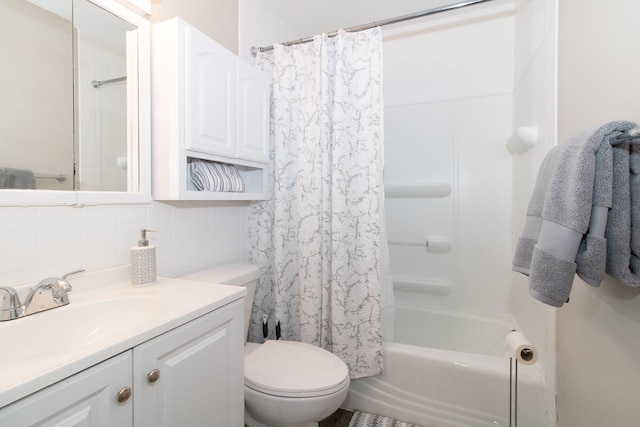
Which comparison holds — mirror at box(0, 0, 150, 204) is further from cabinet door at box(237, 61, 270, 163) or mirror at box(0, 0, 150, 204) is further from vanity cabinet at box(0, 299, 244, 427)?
vanity cabinet at box(0, 299, 244, 427)

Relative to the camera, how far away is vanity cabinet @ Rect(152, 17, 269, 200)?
1.21m

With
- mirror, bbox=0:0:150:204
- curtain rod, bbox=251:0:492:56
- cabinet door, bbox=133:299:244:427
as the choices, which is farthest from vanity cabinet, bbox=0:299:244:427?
curtain rod, bbox=251:0:492:56

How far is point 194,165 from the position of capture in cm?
140

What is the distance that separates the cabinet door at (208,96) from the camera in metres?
1.23

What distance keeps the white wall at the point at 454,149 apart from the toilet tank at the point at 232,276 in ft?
4.04

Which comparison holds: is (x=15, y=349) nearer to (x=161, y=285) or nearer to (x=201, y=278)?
(x=161, y=285)

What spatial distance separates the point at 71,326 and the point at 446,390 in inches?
62.6

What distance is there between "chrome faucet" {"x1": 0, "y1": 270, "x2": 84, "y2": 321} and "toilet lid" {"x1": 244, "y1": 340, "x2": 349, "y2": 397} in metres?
0.72

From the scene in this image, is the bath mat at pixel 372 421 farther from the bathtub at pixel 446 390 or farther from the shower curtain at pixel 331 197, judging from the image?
the shower curtain at pixel 331 197

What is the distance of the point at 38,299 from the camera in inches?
34.2

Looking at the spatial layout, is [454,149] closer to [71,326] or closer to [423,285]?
[423,285]

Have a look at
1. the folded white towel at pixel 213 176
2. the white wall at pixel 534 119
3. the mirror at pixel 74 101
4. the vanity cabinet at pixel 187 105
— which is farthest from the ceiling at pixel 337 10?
the folded white towel at pixel 213 176

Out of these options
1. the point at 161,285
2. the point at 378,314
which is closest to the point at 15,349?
the point at 161,285

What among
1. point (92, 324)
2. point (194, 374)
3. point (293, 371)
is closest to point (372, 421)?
point (293, 371)
